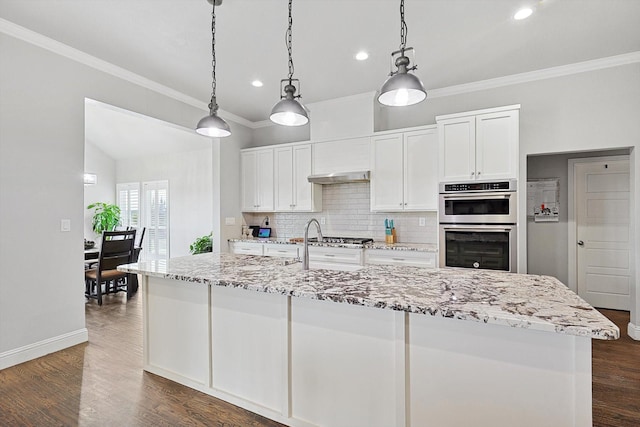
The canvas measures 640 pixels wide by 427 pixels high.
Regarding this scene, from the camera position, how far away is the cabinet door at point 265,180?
4988mm

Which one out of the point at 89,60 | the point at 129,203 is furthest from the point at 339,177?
the point at 129,203

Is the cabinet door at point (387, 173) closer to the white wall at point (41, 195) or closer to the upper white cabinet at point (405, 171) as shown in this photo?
the upper white cabinet at point (405, 171)

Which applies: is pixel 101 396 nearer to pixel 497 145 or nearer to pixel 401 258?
pixel 401 258

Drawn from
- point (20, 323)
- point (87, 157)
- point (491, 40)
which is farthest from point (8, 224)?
point (87, 157)

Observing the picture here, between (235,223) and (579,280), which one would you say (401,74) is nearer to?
(235,223)

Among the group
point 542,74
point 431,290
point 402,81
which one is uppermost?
point 542,74

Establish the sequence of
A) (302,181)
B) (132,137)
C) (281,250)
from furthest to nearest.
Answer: (132,137)
(302,181)
(281,250)

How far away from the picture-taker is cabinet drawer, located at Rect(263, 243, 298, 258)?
4476 millimetres

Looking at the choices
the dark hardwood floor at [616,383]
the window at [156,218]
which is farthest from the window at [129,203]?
the dark hardwood floor at [616,383]

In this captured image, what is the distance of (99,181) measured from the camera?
24.9 feet

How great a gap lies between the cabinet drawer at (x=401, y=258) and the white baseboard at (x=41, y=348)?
3.05 m

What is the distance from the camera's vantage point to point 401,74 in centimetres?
173

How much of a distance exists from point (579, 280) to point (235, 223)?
16.0 feet

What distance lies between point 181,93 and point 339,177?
228 cm
